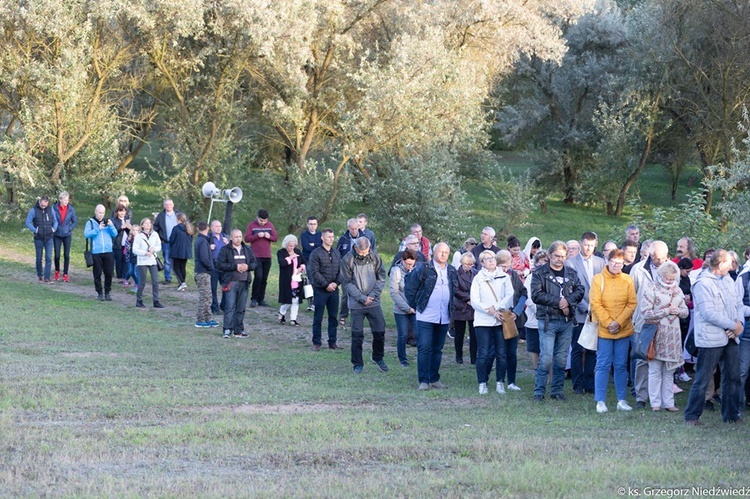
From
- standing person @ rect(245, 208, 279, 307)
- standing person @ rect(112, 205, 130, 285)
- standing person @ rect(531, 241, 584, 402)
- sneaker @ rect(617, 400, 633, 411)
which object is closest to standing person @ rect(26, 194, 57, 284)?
standing person @ rect(112, 205, 130, 285)

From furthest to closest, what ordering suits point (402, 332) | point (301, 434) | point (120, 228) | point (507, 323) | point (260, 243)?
1. point (120, 228)
2. point (260, 243)
3. point (402, 332)
4. point (507, 323)
5. point (301, 434)

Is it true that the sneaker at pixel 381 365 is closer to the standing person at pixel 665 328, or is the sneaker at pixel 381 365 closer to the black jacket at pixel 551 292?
the black jacket at pixel 551 292

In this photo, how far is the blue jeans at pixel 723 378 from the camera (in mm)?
9516

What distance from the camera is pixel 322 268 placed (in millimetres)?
14258

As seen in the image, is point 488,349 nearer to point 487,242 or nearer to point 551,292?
point 551,292

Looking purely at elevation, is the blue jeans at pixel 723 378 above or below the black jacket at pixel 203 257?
below

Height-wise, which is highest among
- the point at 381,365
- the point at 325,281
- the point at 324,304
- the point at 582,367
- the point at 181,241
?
the point at 181,241

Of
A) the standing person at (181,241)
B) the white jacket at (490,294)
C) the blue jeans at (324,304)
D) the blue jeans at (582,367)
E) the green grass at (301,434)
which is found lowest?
the green grass at (301,434)

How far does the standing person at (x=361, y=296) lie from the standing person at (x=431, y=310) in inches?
35.4

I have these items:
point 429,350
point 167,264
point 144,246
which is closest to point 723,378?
point 429,350

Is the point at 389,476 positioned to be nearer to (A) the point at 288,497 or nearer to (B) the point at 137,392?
(A) the point at 288,497

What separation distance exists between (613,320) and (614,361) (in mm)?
500

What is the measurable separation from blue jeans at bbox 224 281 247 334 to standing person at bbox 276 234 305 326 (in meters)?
1.43

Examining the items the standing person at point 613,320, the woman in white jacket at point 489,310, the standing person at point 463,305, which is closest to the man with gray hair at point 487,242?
the standing person at point 463,305
